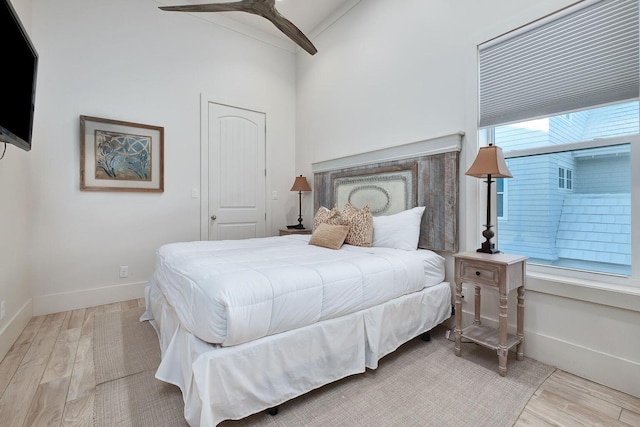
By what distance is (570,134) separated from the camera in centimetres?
199

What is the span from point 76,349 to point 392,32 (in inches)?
154

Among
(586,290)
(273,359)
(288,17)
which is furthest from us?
(288,17)

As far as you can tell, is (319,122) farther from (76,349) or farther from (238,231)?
(76,349)

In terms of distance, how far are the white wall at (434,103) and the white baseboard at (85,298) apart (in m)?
2.40

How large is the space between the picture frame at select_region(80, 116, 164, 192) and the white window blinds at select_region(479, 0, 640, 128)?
11.2 ft

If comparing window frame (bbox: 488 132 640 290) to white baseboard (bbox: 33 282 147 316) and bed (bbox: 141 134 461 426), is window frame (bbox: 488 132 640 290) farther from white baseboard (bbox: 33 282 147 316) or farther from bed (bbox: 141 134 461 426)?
white baseboard (bbox: 33 282 147 316)

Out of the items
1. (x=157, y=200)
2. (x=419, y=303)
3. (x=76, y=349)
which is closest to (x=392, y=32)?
(x=419, y=303)

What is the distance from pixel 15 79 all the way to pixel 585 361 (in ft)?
12.2

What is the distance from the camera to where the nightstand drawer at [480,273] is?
189 cm

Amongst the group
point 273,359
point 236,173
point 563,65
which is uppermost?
point 563,65

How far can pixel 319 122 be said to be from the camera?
4.09m

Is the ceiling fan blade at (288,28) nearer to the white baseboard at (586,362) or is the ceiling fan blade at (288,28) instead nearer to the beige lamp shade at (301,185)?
the beige lamp shade at (301,185)

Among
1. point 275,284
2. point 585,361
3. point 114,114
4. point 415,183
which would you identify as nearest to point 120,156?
point 114,114

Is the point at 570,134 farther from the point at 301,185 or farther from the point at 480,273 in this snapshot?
the point at 301,185
